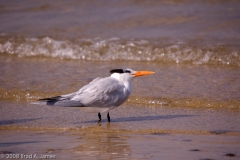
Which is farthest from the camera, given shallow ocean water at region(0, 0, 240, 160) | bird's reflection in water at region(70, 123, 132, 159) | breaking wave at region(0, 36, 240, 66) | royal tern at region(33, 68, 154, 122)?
breaking wave at region(0, 36, 240, 66)

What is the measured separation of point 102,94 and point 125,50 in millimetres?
3688

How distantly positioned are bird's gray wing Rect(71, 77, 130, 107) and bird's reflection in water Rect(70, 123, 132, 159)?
0.40 m

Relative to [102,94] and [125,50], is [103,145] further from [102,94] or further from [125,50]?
[125,50]

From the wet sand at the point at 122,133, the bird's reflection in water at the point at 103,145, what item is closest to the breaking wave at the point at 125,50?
the wet sand at the point at 122,133

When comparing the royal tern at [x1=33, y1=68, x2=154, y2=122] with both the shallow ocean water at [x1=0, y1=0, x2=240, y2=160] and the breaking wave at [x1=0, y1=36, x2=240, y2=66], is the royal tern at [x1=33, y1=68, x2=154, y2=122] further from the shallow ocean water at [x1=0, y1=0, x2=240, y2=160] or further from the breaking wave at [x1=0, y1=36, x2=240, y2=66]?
the breaking wave at [x1=0, y1=36, x2=240, y2=66]

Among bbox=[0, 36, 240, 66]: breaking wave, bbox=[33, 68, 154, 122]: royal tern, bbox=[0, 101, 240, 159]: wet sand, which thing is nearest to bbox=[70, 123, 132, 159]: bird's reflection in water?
bbox=[0, 101, 240, 159]: wet sand

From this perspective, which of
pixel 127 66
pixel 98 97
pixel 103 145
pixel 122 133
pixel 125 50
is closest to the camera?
pixel 103 145

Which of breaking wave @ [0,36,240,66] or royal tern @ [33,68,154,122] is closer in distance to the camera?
royal tern @ [33,68,154,122]

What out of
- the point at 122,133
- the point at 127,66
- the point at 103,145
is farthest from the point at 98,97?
the point at 127,66

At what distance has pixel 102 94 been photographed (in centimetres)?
555

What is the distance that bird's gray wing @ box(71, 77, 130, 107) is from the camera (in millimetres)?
5445

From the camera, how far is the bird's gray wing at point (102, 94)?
544 cm

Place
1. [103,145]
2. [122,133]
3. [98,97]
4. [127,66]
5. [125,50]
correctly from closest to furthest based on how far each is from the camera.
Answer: [103,145] < [122,133] < [98,97] < [127,66] < [125,50]

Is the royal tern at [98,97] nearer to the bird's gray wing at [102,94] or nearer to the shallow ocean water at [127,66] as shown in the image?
the bird's gray wing at [102,94]
